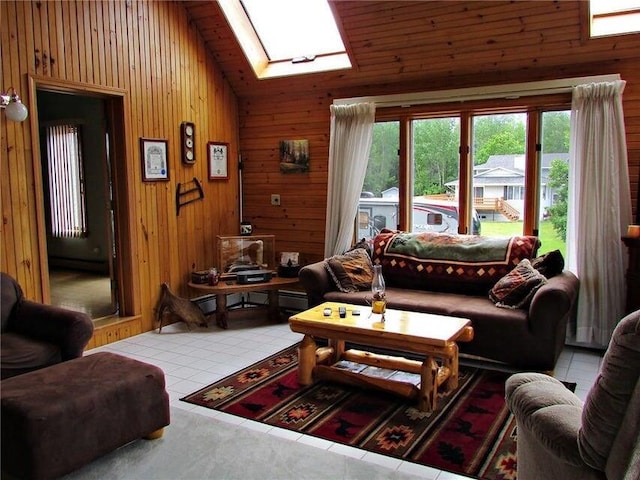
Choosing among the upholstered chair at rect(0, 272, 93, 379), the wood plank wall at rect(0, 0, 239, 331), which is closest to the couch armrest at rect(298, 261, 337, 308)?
the wood plank wall at rect(0, 0, 239, 331)

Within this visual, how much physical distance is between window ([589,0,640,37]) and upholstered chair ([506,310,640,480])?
322 centimetres

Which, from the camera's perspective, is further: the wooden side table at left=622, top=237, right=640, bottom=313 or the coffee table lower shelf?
the wooden side table at left=622, top=237, right=640, bottom=313

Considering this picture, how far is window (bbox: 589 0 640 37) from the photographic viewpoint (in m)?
3.94

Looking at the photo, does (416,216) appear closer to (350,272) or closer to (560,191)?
(350,272)

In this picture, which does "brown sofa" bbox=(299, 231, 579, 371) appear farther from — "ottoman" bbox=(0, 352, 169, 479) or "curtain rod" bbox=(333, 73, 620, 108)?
"ottoman" bbox=(0, 352, 169, 479)

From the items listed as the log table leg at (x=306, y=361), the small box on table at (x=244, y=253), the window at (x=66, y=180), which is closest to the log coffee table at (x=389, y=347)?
the log table leg at (x=306, y=361)

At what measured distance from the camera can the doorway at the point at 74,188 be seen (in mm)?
7125

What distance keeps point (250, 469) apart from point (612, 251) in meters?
3.10

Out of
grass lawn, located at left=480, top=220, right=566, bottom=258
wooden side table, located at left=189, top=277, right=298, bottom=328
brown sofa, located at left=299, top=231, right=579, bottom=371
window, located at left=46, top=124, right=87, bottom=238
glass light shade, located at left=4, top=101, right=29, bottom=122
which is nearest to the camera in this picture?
glass light shade, located at left=4, top=101, right=29, bottom=122

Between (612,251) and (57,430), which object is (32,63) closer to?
(57,430)

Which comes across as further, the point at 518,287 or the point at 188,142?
the point at 188,142

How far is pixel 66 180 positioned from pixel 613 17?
261 inches

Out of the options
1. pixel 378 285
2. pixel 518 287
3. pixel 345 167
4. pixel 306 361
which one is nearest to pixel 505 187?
pixel 518 287

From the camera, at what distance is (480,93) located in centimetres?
450
